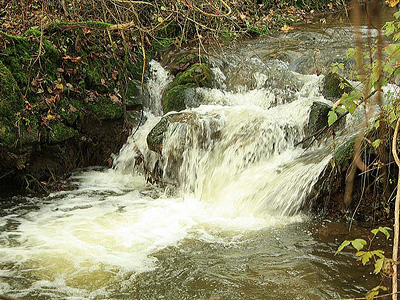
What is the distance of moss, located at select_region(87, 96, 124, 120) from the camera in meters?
7.58

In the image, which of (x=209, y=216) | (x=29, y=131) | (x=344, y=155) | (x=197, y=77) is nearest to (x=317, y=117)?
(x=344, y=155)

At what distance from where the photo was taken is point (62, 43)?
7.38 meters

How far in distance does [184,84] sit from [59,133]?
2520 millimetres

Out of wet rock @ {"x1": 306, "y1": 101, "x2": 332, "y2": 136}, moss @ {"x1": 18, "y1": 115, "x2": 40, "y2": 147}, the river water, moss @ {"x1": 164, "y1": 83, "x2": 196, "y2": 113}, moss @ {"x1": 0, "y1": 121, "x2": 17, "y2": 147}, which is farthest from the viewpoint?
moss @ {"x1": 164, "y1": 83, "x2": 196, "y2": 113}

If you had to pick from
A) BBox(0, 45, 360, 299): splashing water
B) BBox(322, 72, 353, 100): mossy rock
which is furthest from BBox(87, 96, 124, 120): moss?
BBox(322, 72, 353, 100): mossy rock

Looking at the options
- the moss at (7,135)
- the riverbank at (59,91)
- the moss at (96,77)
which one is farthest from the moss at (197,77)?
the moss at (7,135)

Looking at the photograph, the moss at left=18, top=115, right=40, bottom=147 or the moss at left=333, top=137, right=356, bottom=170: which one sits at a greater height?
the moss at left=18, top=115, right=40, bottom=147

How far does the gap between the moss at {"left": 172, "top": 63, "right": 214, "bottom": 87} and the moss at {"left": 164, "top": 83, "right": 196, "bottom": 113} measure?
0.13 metres

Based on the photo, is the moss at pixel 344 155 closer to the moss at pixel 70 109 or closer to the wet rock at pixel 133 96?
the wet rock at pixel 133 96

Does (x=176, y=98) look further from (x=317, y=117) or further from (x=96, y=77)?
(x=317, y=117)

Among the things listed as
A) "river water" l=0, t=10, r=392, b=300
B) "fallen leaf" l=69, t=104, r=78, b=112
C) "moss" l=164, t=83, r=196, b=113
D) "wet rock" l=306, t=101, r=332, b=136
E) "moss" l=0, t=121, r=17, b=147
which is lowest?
"river water" l=0, t=10, r=392, b=300

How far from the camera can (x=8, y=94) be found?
629 cm

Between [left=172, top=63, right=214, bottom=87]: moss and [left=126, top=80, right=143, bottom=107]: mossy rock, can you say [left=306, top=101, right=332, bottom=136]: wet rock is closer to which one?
[left=172, top=63, right=214, bottom=87]: moss

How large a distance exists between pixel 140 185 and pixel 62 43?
2.69m
